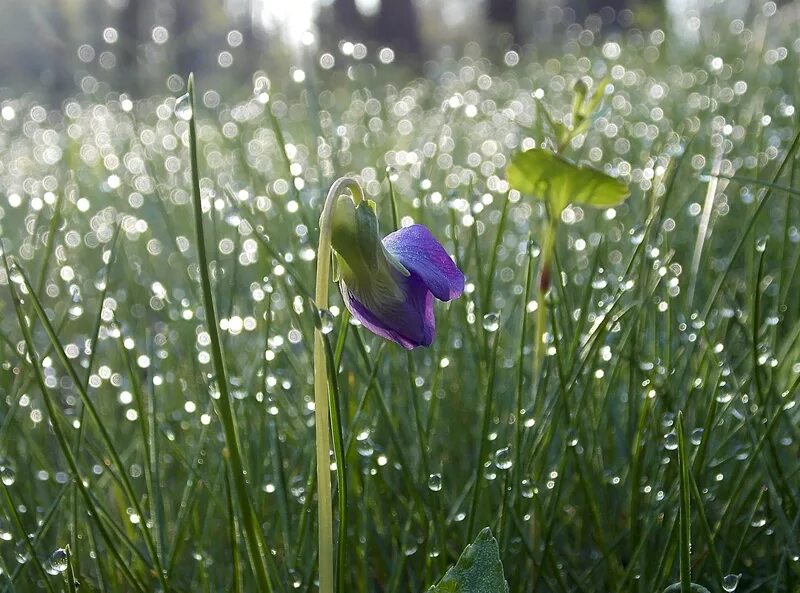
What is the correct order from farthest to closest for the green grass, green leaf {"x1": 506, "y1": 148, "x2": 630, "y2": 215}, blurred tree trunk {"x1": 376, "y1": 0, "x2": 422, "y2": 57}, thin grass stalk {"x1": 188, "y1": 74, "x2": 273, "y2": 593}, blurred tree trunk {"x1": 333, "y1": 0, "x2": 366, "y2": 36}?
blurred tree trunk {"x1": 376, "y1": 0, "x2": 422, "y2": 57} → blurred tree trunk {"x1": 333, "y1": 0, "x2": 366, "y2": 36} → green leaf {"x1": 506, "y1": 148, "x2": 630, "y2": 215} → the green grass → thin grass stalk {"x1": 188, "y1": 74, "x2": 273, "y2": 593}

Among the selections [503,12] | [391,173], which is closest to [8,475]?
Result: [391,173]


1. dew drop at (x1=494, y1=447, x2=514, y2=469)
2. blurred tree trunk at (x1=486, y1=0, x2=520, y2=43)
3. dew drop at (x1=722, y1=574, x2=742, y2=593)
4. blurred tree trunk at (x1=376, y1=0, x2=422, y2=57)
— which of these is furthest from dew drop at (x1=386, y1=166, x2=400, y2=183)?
blurred tree trunk at (x1=486, y1=0, x2=520, y2=43)

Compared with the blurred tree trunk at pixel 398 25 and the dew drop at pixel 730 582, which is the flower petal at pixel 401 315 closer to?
the dew drop at pixel 730 582

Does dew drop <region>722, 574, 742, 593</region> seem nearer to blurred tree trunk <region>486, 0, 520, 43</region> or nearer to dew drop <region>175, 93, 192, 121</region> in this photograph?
dew drop <region>175, 93, 192, 121</region>

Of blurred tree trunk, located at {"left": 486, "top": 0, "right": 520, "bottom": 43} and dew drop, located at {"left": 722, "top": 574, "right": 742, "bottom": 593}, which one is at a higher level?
blurred tree trunk, located at {"left": 486, "top": 0, "right": 520, "bottom": 43}

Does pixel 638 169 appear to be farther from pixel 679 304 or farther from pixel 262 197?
pixel 262 197

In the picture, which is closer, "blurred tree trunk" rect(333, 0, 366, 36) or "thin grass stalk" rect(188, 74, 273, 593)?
"thin grass stalk" rect(188, 74, 273, 593)

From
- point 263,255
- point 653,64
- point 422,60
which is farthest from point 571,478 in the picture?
point 422,60

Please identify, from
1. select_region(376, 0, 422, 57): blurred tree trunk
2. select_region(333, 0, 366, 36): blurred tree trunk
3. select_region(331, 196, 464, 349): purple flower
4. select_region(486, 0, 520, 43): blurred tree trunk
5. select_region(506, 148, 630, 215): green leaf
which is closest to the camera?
select_region(331, 196, 464, 349): purple flower

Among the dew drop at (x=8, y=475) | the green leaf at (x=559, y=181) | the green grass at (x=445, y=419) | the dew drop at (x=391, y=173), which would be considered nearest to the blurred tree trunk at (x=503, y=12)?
the green grass at (x=445, y=419)
